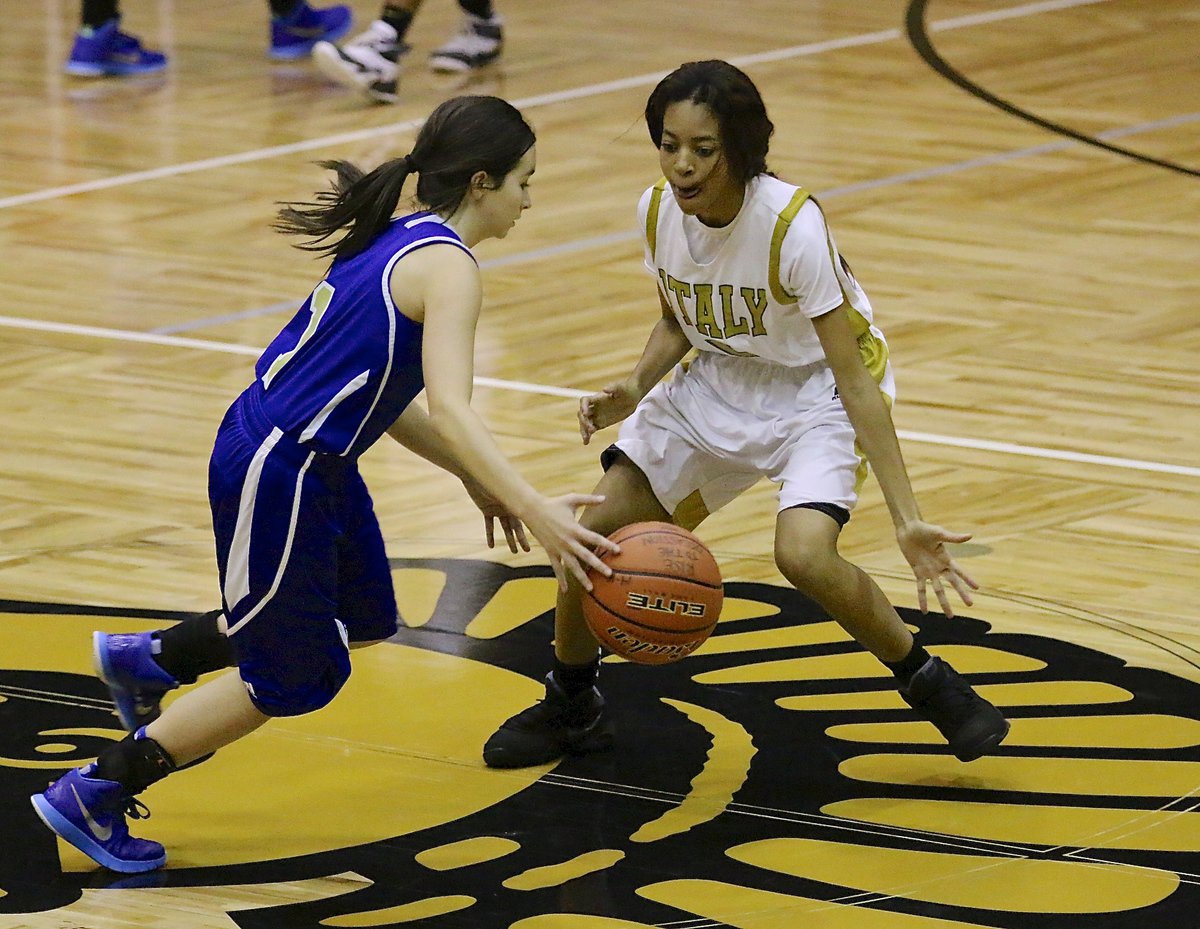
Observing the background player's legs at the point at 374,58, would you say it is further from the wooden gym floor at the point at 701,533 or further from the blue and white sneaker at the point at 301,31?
the blue and white sneaker at the point at 301,31

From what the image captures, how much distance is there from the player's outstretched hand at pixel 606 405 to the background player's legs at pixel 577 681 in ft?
0.27

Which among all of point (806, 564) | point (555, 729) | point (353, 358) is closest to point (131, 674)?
point (555, 729)

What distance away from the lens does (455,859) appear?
384 cm

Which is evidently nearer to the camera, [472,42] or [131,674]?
[131,674]

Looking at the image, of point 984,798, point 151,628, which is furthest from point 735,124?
point 151,628

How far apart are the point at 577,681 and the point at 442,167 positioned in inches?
40.1

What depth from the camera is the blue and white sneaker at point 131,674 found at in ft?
13.9

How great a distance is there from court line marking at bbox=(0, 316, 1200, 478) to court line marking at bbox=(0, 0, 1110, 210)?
1789 millimetres

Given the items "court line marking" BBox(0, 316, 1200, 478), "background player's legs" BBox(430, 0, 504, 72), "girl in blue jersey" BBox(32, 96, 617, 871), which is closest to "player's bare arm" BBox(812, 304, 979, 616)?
"girl in blue jersey" BBox(32, 96, 617, 871)

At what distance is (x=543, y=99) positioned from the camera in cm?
1098

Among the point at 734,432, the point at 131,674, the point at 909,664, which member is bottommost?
the point at 131,674

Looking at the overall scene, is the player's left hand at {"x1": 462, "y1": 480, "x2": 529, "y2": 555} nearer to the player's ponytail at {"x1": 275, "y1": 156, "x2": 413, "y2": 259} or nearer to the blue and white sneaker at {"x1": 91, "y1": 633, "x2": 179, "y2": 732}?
the player's ponytail at {"x1": 275, "y1": 156, "x2": 413, "y2": 259}

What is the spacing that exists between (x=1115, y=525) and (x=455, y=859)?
2351 mm

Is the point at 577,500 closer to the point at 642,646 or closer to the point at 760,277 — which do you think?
the point at 642,646
